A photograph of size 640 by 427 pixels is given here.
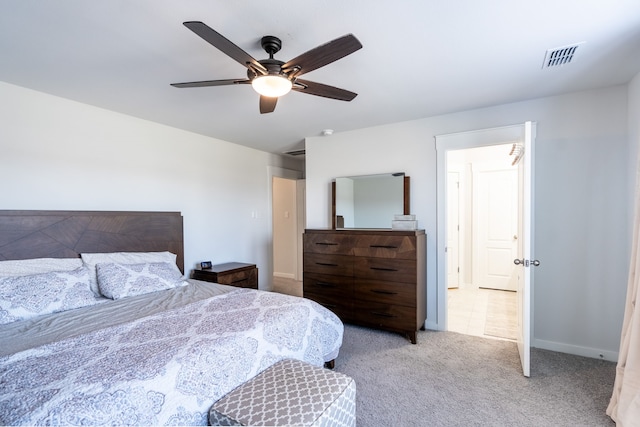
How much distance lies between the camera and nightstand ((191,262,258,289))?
3.42m

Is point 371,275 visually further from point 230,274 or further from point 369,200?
point 230,274

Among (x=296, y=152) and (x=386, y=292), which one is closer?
(x=386, y=292)

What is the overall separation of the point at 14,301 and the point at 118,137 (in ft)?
5.70

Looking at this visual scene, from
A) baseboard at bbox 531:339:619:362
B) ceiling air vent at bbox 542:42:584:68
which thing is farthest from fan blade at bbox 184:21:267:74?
baseboard at bbox 531:339:619:362

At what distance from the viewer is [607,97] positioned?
2.49 m

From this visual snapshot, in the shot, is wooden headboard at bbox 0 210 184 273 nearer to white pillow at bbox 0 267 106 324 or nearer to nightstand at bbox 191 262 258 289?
nightstand at bbox 191 262 258 289

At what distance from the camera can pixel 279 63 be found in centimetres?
165

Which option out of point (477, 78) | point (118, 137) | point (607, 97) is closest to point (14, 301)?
point (118, 137)

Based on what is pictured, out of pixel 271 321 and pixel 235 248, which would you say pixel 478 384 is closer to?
pixel 271 321

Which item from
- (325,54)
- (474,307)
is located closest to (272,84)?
(325,54)

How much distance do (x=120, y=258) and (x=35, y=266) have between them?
0.55m

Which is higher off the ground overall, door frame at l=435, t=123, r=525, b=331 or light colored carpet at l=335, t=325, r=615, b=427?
door frame at l=435, t=123, r=525, b=331

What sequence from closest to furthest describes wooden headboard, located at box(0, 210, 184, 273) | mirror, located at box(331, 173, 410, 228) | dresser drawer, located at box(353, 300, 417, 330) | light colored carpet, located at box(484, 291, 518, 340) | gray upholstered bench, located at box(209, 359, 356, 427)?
gray upholstered bench, located at box(209, 359, 356, 427)
wooden headboard, located at box(0, 210, 184, 273)
dresser drawer, located at box(353, 300, 417, 330)
light colored carpet, located at box(484, 291, 518, 340)
mirror, located at box(331, 173, 410, 228)

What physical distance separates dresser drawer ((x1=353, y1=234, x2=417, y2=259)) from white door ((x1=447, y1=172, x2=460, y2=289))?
2.45 m
